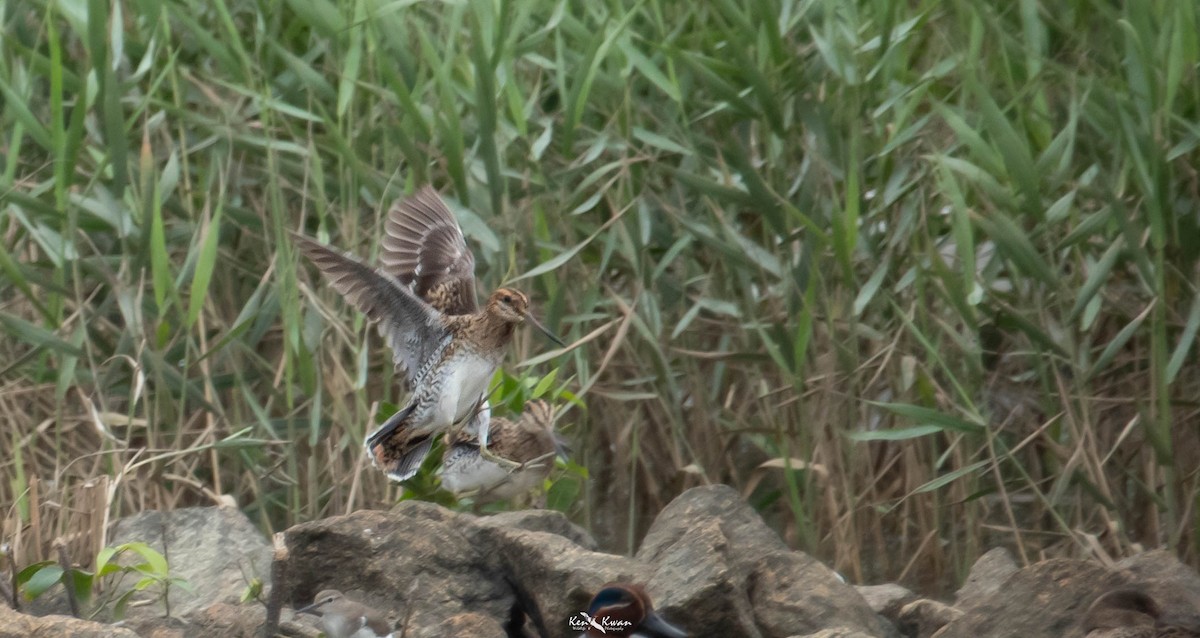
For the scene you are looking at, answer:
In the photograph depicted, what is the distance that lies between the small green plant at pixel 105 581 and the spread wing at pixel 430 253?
40.8 inches

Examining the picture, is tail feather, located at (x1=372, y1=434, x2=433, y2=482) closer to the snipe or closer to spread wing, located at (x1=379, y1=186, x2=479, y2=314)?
spread wing, located at (x1=379, y1=186, x2=479, y2=314)

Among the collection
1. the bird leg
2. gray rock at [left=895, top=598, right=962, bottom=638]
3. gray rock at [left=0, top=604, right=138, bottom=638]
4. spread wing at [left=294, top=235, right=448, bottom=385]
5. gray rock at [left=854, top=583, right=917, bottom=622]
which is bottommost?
gray rock at [left=854, top=583, right=917, bottom=622]

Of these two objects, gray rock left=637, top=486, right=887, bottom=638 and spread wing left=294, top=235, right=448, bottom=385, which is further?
spread wing left=294, top=235, right=448, bottom=385

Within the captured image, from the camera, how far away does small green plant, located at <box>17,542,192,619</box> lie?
3574mm

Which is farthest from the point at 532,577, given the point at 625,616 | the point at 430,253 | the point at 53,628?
the point at 430,253

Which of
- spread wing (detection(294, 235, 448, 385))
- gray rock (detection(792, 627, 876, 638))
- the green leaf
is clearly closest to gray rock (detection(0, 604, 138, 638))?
the green leaf

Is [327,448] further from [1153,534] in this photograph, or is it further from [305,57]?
[1153,534]

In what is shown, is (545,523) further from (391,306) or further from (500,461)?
(391,306)

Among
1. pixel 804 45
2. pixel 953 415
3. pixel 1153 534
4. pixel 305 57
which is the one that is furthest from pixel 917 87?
pixel 305 57

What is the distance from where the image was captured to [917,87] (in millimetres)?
4391

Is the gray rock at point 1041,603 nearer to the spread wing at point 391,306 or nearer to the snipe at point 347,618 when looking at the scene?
the snipe at point 347,618

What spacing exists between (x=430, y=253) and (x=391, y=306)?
21cm

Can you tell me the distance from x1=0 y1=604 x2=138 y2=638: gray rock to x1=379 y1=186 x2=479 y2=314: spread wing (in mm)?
1491

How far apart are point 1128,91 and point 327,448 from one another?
7.13 ft
